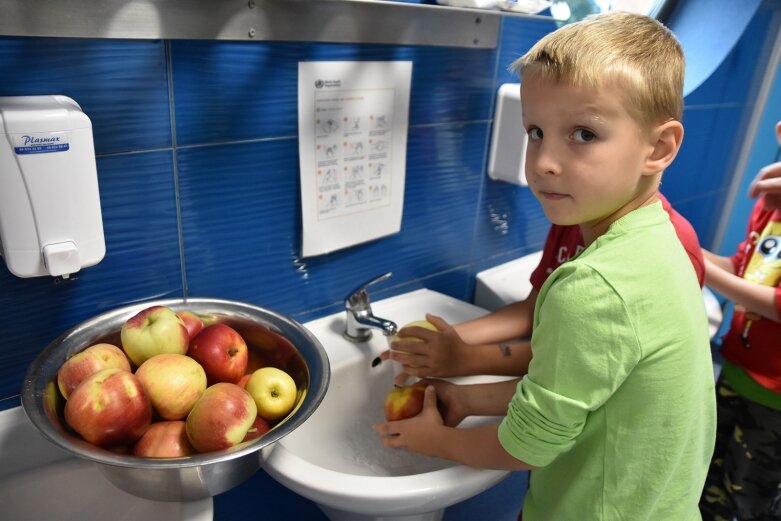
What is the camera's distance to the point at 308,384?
79cm

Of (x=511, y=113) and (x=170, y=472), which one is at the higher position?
(x=511, y=113)

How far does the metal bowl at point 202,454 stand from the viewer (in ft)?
2.08

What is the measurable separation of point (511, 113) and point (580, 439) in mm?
746

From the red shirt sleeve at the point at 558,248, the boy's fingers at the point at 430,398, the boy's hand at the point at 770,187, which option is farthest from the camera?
the boy's hand at the point at 770,187

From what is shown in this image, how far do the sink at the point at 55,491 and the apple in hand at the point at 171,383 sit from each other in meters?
0.12

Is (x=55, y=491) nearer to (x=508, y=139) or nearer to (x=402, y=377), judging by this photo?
(x=402, y=377)

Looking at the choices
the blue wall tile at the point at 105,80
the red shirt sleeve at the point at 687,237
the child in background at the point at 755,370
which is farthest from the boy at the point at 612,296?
the child in background at the point at 755,370

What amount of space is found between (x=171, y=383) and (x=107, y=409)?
0.27 feet

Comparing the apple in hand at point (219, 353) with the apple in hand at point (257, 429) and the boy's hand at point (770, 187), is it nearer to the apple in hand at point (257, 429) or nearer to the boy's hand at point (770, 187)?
the apple in hand at point (257, 429)

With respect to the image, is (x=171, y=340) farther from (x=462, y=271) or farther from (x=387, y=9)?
(x=462, y=271)

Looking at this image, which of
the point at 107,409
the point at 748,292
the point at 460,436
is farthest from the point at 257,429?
the point at 748,292

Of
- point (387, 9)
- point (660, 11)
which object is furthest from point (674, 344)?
point (660, 11)

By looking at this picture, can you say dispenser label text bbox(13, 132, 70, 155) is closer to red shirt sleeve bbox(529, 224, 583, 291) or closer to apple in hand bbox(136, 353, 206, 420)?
apple in hand bbox(136, 353, 206, 420)

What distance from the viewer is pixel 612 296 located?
643 millimetres
